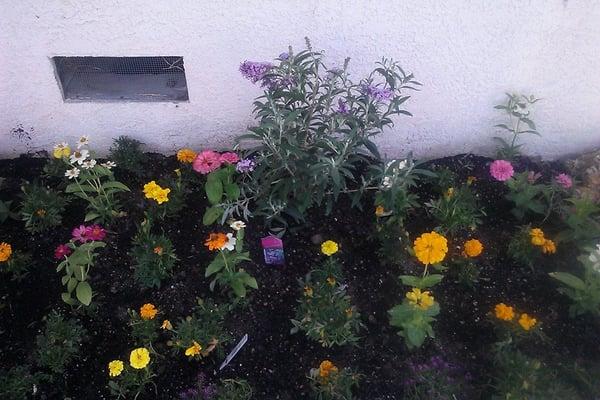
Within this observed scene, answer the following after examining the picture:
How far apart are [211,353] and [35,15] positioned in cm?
212

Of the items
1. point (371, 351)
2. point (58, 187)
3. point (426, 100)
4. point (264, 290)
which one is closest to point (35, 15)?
point (58, 187)

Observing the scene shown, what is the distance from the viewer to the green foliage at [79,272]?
2574 millimetres

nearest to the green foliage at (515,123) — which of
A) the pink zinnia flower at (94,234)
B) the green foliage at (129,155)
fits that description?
the green foliage at (129,155)

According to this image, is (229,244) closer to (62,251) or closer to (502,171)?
(62,251)

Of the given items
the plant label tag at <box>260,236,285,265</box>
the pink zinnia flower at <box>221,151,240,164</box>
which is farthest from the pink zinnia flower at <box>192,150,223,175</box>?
the plant label tag at <box>260,236,285,265</box>

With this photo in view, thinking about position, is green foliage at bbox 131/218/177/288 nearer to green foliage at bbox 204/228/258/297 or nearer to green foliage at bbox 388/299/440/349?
green foliage at bbox 204/228/258/297

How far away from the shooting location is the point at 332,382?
232 cm

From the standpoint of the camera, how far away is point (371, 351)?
8.40ft

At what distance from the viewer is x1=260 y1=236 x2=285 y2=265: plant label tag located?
278 cm

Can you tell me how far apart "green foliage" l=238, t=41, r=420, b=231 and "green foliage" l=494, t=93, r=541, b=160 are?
83 centimetres

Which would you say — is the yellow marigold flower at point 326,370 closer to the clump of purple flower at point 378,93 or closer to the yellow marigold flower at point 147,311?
the yellow marigold flower at point 147,311

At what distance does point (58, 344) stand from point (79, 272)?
0.36 meters

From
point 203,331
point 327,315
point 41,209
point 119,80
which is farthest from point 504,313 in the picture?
point 119,80

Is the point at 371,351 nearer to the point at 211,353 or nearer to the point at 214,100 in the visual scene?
the point at 211,353
